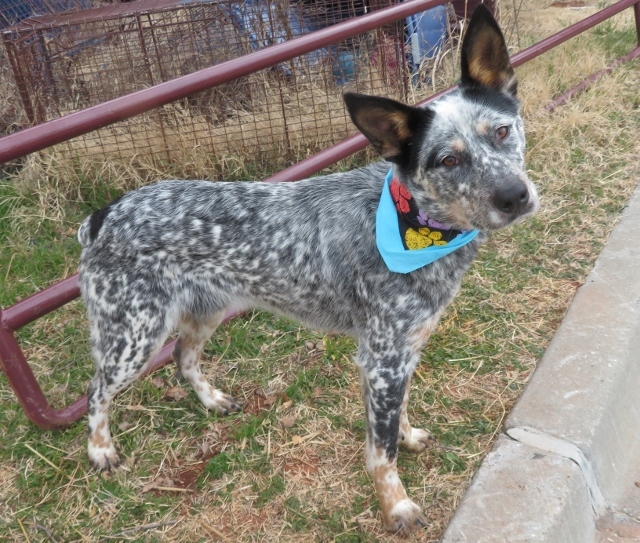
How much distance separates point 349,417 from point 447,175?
1419mm

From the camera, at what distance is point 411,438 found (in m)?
2.71

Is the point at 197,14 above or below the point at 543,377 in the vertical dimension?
above

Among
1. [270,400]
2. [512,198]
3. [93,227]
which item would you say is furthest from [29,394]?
[512,198]

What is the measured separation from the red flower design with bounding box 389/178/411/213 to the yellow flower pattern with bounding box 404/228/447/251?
0.10 m

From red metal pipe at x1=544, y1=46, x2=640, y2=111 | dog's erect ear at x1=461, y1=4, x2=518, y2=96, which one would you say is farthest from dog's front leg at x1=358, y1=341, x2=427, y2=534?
red metal pipe at x1=544, y1=46, x2=640, y2=111

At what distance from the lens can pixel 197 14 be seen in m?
5.06

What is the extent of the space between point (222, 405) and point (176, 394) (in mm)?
306

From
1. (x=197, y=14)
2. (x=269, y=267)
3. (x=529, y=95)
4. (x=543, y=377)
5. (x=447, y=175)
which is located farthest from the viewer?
(x=529, y=95)

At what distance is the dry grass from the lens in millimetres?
2527

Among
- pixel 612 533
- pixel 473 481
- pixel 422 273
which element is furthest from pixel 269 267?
pixel 612 533

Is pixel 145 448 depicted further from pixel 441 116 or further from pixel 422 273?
pixel 441 116

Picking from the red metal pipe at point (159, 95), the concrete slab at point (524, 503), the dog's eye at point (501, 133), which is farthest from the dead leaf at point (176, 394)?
the dog's eye at point (501, 133)

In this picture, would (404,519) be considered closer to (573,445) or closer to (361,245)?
(573,445)

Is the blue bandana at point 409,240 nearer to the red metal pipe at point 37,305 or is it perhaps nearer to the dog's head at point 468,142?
the dog's head at point 468,142
